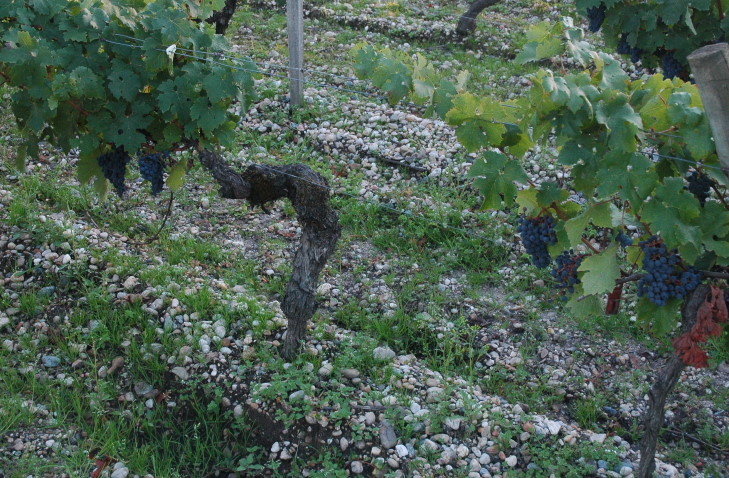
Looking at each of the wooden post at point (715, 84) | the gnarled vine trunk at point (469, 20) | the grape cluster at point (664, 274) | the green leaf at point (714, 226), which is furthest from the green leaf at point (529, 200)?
the gnarled vine trunk at point (469, 20)

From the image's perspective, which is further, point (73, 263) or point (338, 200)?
point (338, 200)

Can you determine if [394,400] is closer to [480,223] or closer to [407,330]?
[407,330]

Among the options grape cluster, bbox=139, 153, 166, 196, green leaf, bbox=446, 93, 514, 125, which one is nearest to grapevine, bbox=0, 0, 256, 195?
grape cluster, bbox=139, 153, 166, 196

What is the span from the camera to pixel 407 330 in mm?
4934

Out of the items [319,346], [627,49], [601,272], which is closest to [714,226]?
[601,272]

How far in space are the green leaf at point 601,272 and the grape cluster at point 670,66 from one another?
8.90ft

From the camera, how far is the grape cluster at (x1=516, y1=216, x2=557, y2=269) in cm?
339

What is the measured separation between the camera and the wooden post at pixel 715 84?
267 cm

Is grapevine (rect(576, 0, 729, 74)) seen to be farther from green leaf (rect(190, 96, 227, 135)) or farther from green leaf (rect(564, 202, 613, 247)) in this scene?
green leaf (rect(190, 96, 227, 135))

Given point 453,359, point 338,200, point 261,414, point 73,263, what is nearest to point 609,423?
point 453,359

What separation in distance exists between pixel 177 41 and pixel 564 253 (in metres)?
2.26

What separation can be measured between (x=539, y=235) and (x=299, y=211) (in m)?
1.51

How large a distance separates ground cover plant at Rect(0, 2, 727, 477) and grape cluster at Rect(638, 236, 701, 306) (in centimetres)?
83

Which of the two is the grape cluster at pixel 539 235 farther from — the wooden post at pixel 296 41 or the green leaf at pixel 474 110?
the wooden post at pixel 296 41
